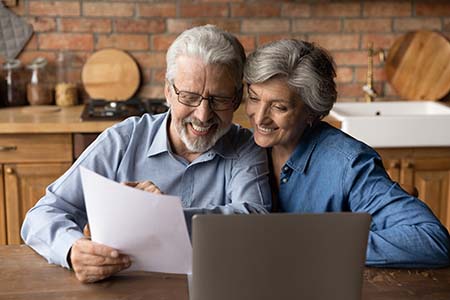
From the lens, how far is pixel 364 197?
1848 mm

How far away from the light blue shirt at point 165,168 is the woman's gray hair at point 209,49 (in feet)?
0.74

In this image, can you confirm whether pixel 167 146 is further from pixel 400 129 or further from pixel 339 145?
pixel 400 129

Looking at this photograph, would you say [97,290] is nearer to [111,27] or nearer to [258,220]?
[258,220]

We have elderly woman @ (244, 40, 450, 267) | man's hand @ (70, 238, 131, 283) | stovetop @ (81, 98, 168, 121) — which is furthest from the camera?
stovetop @ (81, 98, 168, 121)

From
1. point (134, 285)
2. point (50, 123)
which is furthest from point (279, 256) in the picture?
point (50, 123)

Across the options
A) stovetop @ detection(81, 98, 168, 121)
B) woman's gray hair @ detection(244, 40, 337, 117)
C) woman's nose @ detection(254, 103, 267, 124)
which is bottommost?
stovetop @ detection(81, 98, 168, 121)

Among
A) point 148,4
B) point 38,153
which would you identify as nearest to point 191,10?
point 148,4

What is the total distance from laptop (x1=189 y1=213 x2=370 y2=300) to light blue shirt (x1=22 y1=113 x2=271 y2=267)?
0.61m

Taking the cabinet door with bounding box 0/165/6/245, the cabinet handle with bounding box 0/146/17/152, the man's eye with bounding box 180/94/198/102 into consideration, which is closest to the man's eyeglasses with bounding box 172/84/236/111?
the man's eye with bounding box 180/94/198/102

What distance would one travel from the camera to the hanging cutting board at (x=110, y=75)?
3.72 m

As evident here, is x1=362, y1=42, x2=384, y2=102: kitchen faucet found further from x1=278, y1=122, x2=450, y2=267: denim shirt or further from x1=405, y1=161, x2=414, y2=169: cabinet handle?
x1=278, y1=122, x2=450, y2=267: denim shirt

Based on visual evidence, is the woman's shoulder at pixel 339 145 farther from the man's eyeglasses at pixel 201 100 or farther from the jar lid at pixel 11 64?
the jar lid at pixel 11 64

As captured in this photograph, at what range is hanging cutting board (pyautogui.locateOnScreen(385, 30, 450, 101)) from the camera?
3.82 m

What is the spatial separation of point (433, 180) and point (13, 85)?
2255mm
